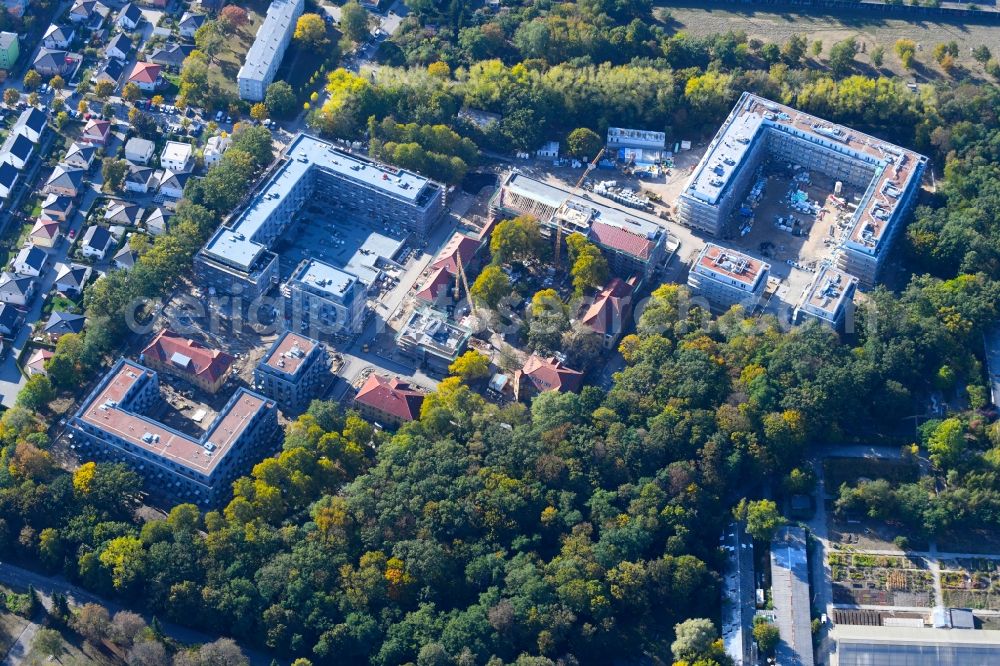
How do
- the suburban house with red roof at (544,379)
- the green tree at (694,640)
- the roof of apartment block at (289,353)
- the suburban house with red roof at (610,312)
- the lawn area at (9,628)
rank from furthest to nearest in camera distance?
1. the suburban house with red roof at (610,312)
2. the suburban house with red roof at (544,379)
3. the roof of apartment block at (289,353)
4. the green tree at (694,640)
5. the lawn area at (9,628)

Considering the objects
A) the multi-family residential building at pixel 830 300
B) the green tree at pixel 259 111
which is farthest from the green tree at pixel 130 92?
the multi-family residential building at pixel 830 300

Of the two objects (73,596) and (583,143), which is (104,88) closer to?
(583,143)

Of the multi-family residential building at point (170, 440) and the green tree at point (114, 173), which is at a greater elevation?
the green tree at point (114, 173)

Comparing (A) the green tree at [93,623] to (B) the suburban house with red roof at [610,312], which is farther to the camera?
(B) the suburban house with red roof at [610,312]

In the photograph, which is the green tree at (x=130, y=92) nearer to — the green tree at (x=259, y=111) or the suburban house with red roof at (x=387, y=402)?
the green tree at (x=259, y=111)

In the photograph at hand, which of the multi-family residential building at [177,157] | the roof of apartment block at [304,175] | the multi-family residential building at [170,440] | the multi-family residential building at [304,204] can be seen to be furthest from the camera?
the multi-family residential building at [177,157]

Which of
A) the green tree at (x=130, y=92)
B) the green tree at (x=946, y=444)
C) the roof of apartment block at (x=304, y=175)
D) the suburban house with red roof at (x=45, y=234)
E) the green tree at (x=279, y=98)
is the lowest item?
Result: the green tree at (x=946, y=444)

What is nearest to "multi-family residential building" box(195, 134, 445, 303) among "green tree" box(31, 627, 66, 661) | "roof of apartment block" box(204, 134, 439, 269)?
"roof of apartment block" box(204, 134, 439, 269)
